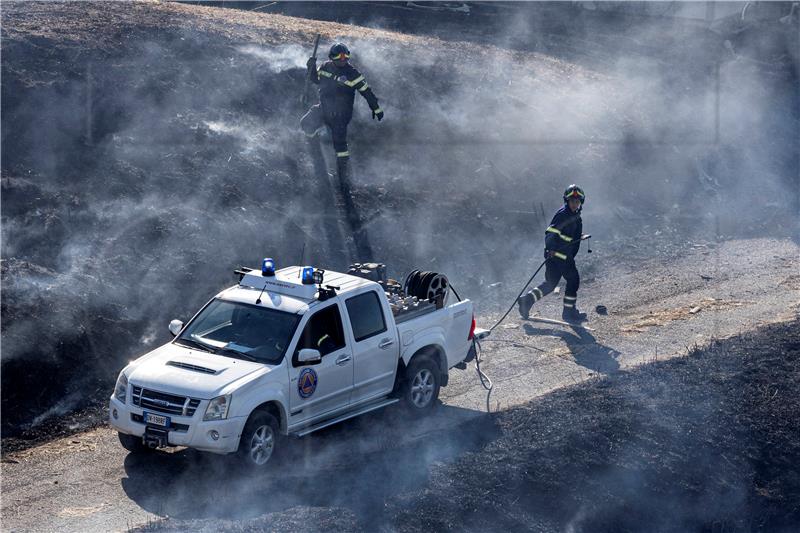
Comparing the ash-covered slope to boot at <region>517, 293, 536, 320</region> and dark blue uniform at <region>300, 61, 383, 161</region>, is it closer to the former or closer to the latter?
dark blue uniform at <region>300, 61, 383, 161</region>

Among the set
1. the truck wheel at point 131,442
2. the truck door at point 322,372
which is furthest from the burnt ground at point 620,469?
the truck wheel at point 131,442

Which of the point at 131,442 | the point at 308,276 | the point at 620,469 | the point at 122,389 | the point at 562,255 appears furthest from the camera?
the point at 562,255

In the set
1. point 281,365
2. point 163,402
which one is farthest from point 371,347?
point 163,402

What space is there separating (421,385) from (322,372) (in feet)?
5.80

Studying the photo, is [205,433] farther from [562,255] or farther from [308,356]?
[562,255]

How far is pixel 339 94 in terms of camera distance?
57.9 ft

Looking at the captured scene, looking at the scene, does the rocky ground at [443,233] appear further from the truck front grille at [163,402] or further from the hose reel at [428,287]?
the hose reel at [428,287]

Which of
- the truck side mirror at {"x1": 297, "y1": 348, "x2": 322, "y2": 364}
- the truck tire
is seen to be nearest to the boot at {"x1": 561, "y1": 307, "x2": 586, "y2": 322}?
the truck side mirror at {"x1": 297, "y1": 348, "x2": 322, "y2": 364}

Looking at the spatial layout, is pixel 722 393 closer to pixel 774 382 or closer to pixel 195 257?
pixel 774 382

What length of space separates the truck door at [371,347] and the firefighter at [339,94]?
687 centimetres

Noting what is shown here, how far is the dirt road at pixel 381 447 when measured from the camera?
9.17 m

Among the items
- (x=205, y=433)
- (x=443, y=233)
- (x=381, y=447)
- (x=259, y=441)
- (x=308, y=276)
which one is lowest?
(x=381, y=447)

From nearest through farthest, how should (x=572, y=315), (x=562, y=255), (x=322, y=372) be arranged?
(x=322, y=372), (x=562, y=255), (x=572, y=315)

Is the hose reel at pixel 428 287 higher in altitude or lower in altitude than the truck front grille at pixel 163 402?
higher
